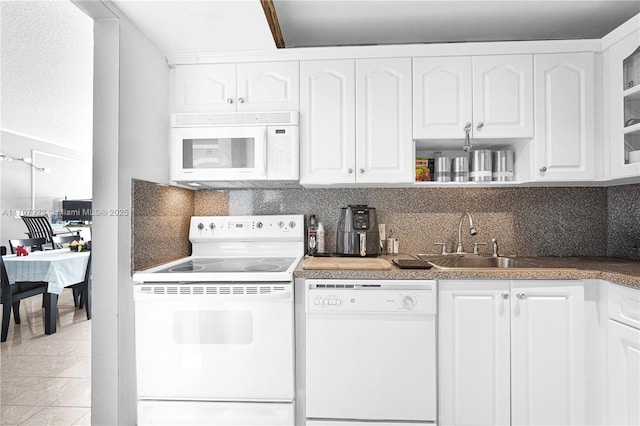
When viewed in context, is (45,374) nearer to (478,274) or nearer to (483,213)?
(478,274)

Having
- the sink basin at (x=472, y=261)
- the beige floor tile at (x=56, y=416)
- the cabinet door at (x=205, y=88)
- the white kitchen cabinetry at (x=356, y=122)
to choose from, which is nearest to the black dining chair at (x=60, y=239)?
the beige floor tile at (x=56, y=416)

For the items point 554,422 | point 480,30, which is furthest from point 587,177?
point 554,422

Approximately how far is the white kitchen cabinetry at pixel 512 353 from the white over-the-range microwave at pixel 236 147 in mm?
1159

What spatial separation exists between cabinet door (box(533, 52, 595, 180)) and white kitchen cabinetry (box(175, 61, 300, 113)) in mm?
1427

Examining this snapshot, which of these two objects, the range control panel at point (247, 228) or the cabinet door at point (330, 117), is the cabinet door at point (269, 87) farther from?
the range control panel at point (247, 228)

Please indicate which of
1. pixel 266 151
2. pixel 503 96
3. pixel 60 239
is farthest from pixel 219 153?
pixel 60 239

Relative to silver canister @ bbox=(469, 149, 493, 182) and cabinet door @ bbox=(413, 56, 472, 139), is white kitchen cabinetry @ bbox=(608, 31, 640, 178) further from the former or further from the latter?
cabinet door @ bbox=(413, 56, 472, 139)

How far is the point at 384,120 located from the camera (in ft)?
6.58

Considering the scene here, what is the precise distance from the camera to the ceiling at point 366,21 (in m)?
1.67

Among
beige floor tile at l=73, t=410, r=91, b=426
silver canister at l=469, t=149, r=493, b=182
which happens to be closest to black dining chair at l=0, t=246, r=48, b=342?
beige floor tile at l=73, t=410, r=91, b=426

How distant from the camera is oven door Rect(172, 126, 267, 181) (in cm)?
201

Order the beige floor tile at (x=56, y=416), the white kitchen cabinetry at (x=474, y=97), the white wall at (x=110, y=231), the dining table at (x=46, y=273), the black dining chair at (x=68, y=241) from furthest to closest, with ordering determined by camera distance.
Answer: the black dining chair at (x=68, y=241) < the dining table at (x=46, y=273) < the white kitchen cabinetry at (x=474, y=97) < the beige floor tile at (x=56, y=416) < the white wall at (x=110, y=231)

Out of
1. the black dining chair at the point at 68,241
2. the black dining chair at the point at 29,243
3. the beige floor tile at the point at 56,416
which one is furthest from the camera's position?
the black dining chair at the point at 68,241

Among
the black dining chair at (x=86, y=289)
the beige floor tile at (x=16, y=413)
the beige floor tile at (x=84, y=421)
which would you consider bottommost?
the beige floor tile at (x=84, y=421)
